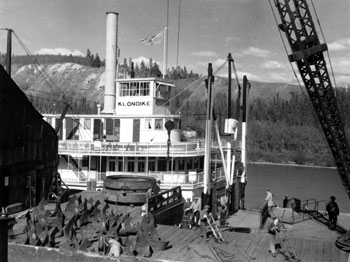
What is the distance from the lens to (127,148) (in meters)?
24.2

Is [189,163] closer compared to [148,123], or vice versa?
[148,123]

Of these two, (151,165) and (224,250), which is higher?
(151,165)

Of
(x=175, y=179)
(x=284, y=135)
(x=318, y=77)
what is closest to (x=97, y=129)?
(x=175, y=179)

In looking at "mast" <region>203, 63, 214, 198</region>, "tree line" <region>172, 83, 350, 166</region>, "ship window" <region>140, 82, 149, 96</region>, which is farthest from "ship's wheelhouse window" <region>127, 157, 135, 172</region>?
"tree line" <region>172, 83, 350, 166</region>

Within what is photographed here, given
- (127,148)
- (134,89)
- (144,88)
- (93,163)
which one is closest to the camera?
(127,148)

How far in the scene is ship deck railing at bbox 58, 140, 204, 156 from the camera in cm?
2380

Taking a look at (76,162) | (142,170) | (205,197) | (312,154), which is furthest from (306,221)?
(312,154)

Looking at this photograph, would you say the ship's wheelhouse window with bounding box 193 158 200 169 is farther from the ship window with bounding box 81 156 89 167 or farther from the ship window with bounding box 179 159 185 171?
the ship window with bounding box 81 156 89 167

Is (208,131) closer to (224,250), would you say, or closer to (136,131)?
(136,131)

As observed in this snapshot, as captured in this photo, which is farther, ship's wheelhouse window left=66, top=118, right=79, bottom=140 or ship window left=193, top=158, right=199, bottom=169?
ship's wheelhouse window left=66, top=118, right=79, bottom=140

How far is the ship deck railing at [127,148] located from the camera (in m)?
23.8

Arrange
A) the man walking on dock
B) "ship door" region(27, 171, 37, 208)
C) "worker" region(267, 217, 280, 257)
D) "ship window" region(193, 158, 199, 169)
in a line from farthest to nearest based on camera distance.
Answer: "ship window" region(193, 158, 199, 169), "ship door" region(27, 171, 37, 208), the man walking on dock, "worker" region(267, 217, 280, 257)

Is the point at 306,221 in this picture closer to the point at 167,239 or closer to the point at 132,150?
the point at 167,239

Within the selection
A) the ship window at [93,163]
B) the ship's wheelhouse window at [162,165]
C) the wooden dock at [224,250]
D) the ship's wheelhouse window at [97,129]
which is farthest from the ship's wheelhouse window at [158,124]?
the wooden dock at [224,250]
